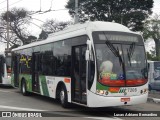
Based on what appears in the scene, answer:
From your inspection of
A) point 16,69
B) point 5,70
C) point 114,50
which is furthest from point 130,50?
point 5,70

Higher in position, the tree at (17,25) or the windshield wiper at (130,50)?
the tree at (17,25)

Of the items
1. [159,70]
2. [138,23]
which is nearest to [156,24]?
[138,23]

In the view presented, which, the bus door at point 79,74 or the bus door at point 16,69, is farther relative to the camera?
the bus door at point 16,69

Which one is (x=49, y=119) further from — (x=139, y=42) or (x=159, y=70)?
(x=159, y=70)

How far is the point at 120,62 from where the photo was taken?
38.8 feet

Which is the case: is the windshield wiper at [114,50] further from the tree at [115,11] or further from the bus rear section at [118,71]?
the tree at [115,11]

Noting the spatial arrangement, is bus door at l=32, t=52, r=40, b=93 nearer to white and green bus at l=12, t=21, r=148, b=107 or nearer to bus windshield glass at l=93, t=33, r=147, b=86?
white and green bus at l=12, t=21, r=148, b=107

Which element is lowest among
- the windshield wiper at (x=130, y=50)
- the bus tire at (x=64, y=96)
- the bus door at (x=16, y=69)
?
the bus tire at (x=64, y=96)

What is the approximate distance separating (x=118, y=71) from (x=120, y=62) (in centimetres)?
33

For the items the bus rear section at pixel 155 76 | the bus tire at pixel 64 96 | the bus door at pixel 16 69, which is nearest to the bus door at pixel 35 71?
the bus tire at pixel 64 96

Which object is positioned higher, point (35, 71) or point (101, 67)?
point (101, 67)

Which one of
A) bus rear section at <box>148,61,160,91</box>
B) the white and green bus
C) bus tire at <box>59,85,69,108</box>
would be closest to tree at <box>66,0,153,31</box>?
bus rear section at <box>148,61,160,91</box>

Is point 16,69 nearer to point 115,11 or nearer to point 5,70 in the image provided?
point 5,70

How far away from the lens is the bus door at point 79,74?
482 inches
